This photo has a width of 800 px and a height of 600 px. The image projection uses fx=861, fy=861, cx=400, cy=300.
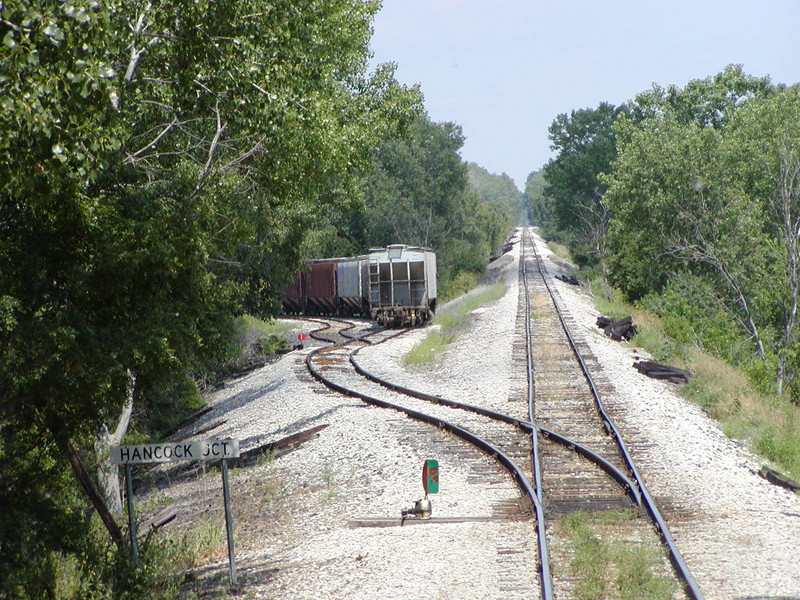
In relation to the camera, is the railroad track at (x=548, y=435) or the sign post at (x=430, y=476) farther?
the sign post at (x=430, y=476)

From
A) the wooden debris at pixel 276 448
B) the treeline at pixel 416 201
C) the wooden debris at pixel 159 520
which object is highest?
the treeline at pixel 416 201

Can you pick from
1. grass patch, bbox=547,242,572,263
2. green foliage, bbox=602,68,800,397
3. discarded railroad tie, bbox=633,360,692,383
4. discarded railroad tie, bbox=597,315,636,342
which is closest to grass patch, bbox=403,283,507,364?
discarded railroad tie, bbox=597,315,636,342

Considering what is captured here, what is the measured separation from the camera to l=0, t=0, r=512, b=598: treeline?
19.1 ft

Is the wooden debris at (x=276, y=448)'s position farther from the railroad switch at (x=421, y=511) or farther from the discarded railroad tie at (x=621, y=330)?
the discarded railroad tie at (x=621, y=330)

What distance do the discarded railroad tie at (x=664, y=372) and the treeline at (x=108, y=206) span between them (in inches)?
408

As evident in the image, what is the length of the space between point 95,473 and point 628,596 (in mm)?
8106

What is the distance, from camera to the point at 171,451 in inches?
316

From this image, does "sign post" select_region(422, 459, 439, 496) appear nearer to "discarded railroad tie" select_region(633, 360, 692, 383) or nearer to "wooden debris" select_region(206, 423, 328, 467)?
"wooden debris" select_region(206, 423, 328, 467)

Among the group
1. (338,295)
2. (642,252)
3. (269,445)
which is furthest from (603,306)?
(269,445)

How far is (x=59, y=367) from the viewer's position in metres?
7.72

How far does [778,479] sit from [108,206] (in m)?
8.51

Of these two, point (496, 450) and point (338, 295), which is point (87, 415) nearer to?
point (496, 450)

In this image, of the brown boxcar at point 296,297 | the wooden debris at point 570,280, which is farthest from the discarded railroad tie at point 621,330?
the wooden debris at point 570,280

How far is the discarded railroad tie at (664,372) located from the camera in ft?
63.2
